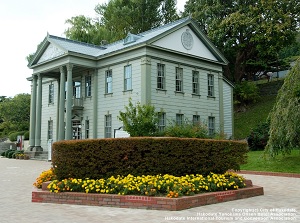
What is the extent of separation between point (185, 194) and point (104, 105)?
1955cm

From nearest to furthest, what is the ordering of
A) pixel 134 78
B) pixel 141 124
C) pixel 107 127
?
pixel 141 124, pixel 134 78, pixel 107 127

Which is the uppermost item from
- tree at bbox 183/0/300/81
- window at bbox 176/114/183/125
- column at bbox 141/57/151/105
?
tree at bbox 183/0/300/81

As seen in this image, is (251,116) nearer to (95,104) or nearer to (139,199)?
(95,104)

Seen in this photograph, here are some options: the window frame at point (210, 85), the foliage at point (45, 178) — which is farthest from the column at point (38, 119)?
the foliage at point (45, 178)

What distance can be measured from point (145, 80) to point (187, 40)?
219 inches

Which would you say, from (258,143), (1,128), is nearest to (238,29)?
(258,143)

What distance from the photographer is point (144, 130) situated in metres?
16.3

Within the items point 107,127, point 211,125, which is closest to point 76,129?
point 107,127

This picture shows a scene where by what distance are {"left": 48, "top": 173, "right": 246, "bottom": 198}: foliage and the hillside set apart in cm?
2418

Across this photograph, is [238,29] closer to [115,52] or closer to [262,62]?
[262,62]

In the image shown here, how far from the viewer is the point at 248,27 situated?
1433 inches

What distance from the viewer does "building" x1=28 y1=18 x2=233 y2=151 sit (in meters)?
25.3

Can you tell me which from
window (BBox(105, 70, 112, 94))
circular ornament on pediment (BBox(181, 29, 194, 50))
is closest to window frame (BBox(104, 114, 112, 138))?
window (BBox(105, 70, 112, 94))

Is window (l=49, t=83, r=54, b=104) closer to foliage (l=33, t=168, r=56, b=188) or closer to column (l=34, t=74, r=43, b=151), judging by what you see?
column (l=34, t=74, r=43, b=151)
